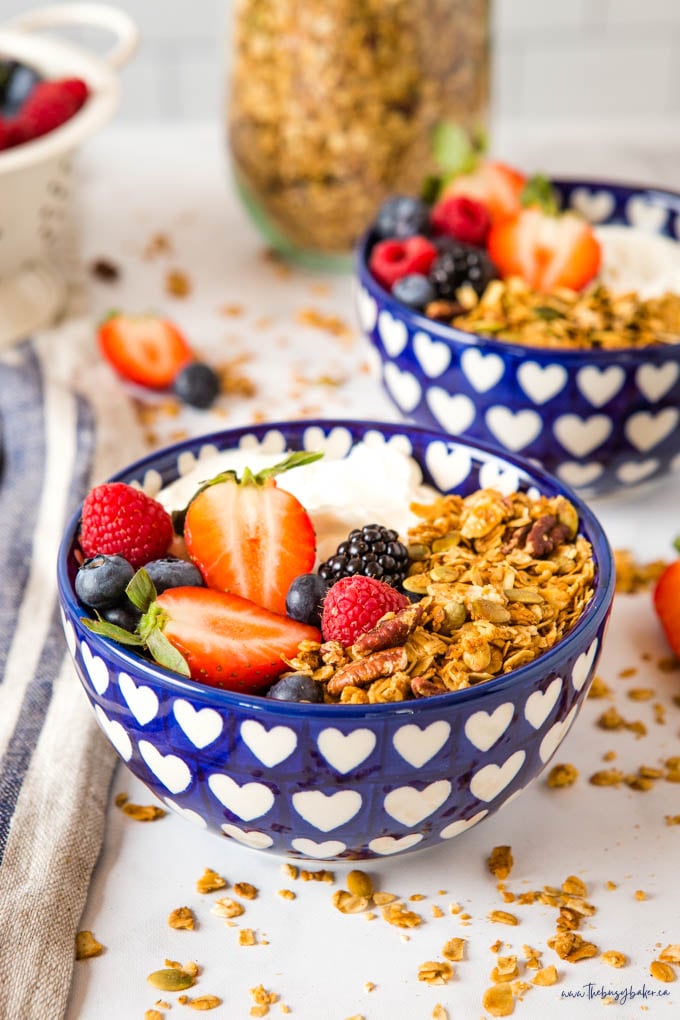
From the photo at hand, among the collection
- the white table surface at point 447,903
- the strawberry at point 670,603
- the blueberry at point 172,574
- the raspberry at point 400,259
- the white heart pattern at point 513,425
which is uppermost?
the raspberry at point 400,259

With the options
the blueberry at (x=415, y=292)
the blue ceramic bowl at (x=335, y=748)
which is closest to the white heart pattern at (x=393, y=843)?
the blue ceramic bowl at (x=335, y=748)

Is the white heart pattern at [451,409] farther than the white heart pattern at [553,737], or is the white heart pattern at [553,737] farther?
the white heart pattern at [451,409]

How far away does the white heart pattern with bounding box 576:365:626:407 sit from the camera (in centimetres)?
100

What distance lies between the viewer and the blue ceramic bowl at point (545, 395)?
3.31 ft

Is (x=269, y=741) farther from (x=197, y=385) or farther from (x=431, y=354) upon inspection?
(x=197, y=385)

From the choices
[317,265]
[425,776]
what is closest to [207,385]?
[317,265]

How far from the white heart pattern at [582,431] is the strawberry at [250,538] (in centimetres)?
32

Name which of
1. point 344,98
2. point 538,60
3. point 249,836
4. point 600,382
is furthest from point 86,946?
point 538,60

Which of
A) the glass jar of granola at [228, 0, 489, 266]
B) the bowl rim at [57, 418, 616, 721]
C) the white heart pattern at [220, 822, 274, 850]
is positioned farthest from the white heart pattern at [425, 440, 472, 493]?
the glass jar of granola at [228, 0, 489, 266]

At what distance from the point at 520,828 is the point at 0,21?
1.94 m

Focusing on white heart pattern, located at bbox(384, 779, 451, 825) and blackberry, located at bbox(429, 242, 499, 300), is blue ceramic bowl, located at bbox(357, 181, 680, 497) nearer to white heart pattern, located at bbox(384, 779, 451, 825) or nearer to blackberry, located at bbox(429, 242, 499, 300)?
blackberry, located at bbox(429, 242, 499, 300)

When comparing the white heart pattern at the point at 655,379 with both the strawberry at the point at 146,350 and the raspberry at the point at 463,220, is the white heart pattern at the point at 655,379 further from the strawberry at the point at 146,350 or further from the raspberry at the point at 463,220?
the strawberry at the point at 146,350

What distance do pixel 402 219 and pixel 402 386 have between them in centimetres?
20

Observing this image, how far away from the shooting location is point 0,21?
7.23 ft
